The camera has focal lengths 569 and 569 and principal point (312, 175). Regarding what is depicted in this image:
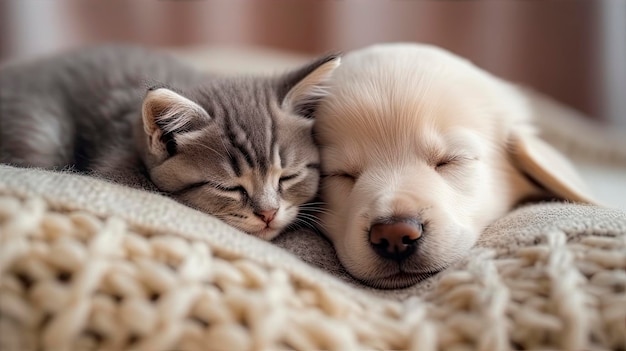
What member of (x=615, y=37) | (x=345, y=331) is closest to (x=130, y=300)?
(x=345, y=331)

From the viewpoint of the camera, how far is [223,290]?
2.67ft

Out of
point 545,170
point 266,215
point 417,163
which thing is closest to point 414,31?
point 545,170

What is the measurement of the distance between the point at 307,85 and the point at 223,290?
0.65 m

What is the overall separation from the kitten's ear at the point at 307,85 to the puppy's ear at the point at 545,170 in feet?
1.56

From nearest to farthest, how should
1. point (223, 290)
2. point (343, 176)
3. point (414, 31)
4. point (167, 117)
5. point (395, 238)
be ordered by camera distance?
point (223, 290), point (395, 238), point (167, 117), point (343, 176), point (414, 31)

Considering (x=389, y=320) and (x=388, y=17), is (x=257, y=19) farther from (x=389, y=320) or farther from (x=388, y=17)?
(x=389, y=320)

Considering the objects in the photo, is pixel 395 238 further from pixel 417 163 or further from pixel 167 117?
pixel 167 117

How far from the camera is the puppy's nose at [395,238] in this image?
105cm

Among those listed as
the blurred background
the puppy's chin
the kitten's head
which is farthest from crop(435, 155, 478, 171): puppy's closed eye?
the blurred background

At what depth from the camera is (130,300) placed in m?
0.76

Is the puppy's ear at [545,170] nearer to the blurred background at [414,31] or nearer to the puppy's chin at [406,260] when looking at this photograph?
the puppy's chin at [406,260]

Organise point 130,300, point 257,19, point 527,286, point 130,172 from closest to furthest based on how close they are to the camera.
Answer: point 130,300
point 527,286
point 130,172
point 257,19

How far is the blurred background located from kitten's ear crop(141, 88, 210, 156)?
158 cm

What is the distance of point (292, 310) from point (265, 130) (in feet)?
1.88
